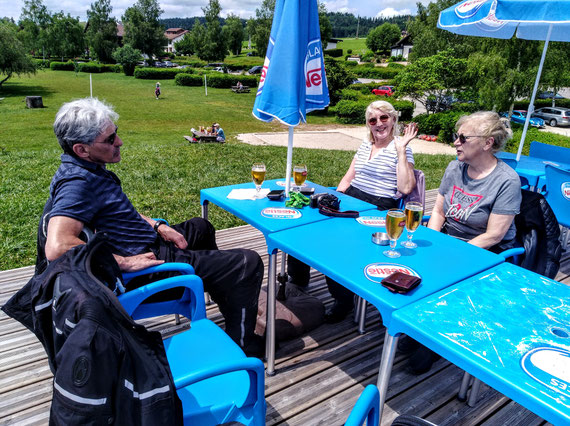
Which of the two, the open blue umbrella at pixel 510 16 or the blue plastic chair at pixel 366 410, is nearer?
the blue plastic chair at pixel 366 410

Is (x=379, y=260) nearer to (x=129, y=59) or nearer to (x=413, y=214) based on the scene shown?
(x=413, y=214)

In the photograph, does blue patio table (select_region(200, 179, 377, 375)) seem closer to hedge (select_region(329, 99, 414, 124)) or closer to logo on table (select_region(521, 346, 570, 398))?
logo on table (select_region(521, 346, 570, 398))

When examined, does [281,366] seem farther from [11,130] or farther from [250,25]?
[250,25]

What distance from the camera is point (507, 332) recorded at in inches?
57.6

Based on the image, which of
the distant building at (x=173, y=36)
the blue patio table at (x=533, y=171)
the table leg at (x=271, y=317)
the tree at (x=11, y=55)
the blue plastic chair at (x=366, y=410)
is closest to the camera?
the blue plastic chair at (x=366, y=410)

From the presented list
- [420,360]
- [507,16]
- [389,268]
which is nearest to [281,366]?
[420,360]

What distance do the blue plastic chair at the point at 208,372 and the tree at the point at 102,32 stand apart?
216ft

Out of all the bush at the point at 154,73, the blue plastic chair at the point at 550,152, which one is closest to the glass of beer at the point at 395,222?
the blue plastic chair at the point at 550,152

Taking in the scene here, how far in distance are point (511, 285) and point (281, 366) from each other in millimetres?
1461

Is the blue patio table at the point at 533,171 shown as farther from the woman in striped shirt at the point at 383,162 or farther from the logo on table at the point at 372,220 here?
the logo on table at the point at 372,220

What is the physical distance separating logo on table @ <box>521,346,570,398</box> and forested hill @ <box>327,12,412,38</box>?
166m

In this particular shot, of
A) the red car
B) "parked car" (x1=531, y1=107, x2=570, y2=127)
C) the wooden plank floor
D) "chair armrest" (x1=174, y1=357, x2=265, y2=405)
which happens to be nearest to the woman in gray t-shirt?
the wooden plank floor

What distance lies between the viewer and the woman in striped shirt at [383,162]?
10.7 feet

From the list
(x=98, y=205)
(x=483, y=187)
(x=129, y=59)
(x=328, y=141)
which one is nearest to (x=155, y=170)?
(x=98, y=205)
